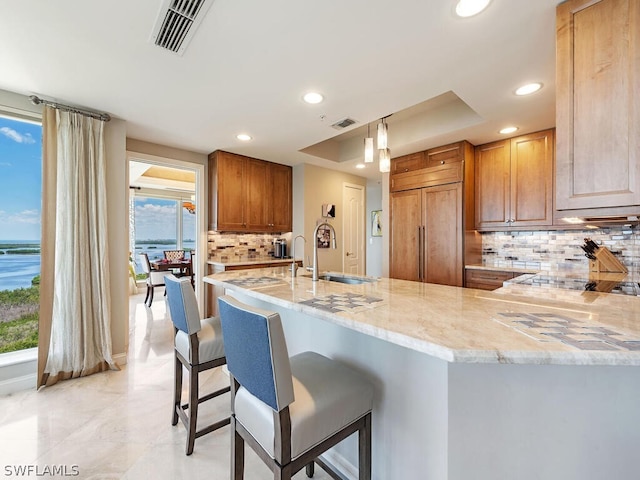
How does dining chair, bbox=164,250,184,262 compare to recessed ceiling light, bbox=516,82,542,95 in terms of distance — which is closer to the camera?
A: recessed ceiling light, bbox=516,82,542,95

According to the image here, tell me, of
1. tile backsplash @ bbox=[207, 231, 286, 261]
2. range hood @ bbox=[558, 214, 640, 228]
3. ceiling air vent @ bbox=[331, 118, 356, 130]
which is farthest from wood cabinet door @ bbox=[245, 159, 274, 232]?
range hood @ bbox=[558, 214, 640, 228]

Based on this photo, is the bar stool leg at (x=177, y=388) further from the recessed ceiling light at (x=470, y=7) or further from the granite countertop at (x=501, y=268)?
the granite countertop at (x=501, y=268)

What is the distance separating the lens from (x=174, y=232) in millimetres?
7262

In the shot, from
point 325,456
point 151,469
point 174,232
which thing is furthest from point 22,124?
point 174,232

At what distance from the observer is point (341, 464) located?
1.53 metres

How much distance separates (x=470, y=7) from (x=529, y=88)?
116cm

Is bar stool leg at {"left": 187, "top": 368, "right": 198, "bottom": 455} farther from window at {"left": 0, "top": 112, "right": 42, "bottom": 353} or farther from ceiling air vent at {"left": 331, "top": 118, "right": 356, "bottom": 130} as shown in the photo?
ceiling air vent at {"left": 331, "top": 118, "right": 356, "bottom": 130}

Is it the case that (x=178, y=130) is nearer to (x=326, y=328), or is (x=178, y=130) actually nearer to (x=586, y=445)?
(x=326, y=328)

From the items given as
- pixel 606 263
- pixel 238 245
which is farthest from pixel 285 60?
pixel 606 263

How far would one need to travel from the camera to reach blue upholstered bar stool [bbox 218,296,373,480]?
96cm

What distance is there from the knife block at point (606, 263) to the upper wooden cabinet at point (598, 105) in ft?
6.43

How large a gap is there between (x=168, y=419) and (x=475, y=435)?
199cm

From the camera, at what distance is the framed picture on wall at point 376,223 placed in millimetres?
6504

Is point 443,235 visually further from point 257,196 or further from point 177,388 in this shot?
point 177,388
